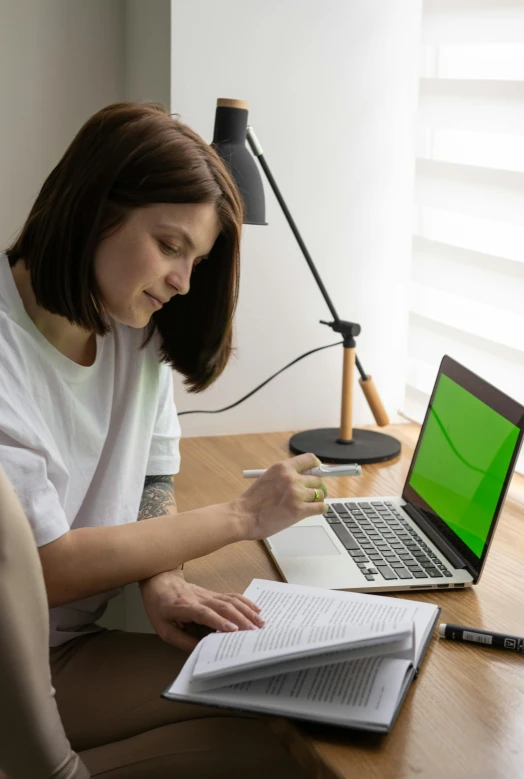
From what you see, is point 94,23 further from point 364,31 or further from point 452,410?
point 452,410

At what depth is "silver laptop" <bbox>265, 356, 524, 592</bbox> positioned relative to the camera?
1.14 m

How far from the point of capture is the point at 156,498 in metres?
1.36

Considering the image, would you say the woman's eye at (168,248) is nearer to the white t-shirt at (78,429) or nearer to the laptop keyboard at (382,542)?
the white t-shirt at (78,429)

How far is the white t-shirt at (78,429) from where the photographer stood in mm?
1057

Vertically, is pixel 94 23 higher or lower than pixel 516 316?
higher

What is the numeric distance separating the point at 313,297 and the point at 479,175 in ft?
1.28

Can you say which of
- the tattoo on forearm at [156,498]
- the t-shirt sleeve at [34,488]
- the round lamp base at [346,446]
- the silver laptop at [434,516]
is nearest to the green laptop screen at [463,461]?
the silver laptop at [434,516]

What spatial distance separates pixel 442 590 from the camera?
1.16 m

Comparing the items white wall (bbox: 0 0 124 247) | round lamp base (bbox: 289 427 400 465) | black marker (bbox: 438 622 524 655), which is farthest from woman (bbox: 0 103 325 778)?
white wall (bbox: 0 0 124 247)

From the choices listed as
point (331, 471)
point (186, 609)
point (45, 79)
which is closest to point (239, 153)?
point (331, 471)

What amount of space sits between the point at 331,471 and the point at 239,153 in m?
0.54

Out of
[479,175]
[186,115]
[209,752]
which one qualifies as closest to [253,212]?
[186,115]

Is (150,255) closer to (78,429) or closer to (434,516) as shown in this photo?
(78,429)

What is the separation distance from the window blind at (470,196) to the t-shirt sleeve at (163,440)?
2.05ft
